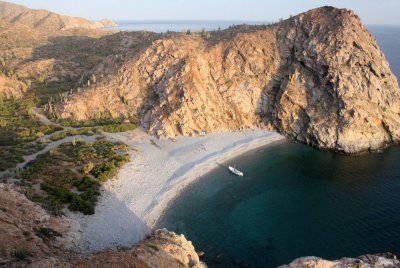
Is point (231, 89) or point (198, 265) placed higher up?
point (231, 89)

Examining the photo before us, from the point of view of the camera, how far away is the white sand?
119 feet

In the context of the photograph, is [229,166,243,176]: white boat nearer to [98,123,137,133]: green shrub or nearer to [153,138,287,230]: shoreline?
[153,138,287,230]: shoreline

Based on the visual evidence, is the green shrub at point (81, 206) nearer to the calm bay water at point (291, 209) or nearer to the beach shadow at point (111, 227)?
the beach shadow at point (111, 227)

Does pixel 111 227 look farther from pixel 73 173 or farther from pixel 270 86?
pixel 270 86

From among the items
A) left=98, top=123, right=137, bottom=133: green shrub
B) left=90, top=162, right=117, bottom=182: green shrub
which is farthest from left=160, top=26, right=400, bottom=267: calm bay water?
left=98, top=123, right=137, bottom=133: green shrub

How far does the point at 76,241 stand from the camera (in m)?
32.1

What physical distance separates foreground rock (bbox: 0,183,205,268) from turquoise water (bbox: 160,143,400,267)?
203 inches

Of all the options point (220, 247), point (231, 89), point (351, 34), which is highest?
point (351, 34)

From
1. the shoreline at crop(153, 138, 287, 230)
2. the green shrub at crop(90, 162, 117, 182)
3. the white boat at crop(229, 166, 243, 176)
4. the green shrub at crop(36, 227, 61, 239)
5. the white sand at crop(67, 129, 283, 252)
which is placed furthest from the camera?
the white boat at crop(229, 166, 243, 176)

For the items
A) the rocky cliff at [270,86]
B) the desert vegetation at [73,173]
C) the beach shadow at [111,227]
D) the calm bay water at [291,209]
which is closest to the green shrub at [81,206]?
the desert vegetation at [73,173]

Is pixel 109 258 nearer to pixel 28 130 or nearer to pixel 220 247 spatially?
pixel 220 247

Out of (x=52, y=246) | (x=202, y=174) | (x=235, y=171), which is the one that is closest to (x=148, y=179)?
(x=202, y=174)

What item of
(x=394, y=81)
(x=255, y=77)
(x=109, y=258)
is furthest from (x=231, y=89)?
(x=109, y=258)

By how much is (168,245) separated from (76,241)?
30.1ft
